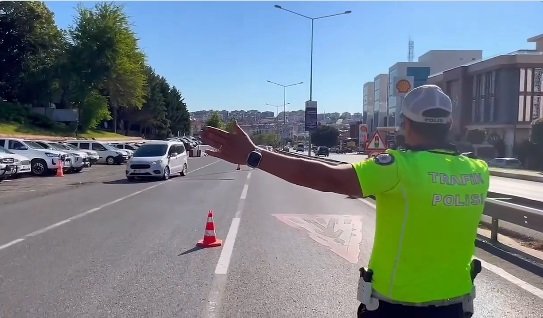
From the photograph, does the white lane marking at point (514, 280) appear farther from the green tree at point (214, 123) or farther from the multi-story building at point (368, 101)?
the multi-story building at point (368, 101)

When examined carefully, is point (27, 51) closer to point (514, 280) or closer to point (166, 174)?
point (166, 174)

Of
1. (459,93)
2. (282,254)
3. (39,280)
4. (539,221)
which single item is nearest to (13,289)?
(39,280)

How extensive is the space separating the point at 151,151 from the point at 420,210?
24189 millimetres

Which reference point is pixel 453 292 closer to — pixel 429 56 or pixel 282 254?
pixel 282 254

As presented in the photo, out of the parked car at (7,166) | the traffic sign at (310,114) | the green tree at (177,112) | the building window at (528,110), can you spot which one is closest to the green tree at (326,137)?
the green tree at (177,112)

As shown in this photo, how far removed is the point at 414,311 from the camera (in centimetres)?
246

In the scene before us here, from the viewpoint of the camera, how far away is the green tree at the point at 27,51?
6197cm

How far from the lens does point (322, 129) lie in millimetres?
122062

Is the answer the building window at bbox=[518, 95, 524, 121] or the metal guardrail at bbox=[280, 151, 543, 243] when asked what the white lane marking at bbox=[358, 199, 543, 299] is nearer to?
the metal guardrail at bbox=[280, 151, 543, 243]

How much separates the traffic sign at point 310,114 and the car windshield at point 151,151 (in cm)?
1759

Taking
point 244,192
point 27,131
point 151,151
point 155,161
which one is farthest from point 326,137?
point 244,192

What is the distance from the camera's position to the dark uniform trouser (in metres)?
2.45

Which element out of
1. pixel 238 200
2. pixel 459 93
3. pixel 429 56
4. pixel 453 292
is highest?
pixel 429 56

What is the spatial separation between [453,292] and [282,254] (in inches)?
247
